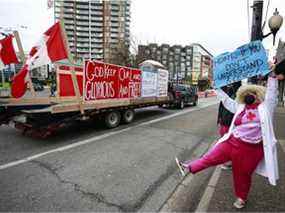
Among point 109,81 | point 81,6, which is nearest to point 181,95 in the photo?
point 109,81

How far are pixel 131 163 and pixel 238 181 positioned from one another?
228cm

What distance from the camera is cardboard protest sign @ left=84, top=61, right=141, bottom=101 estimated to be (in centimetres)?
649

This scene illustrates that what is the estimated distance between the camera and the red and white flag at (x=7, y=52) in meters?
6.63

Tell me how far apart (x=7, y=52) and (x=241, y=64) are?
271 inches

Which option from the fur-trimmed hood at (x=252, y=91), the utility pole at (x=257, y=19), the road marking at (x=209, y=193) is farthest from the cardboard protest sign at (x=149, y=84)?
the fur-trimmed hood at (x=252, y=91)

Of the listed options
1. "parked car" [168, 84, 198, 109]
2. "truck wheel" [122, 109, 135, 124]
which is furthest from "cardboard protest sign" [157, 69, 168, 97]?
"truck wheel" [122, 109, 135, 124]

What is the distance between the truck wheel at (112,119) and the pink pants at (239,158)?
16.1 ft

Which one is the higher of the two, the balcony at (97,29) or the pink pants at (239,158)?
the balcony at (97,29)

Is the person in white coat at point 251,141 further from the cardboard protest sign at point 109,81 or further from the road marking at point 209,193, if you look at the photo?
the cardboard protest sign at point 109,81

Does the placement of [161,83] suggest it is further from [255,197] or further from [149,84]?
[255,197]

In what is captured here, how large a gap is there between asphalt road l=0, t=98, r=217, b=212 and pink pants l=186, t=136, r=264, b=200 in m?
0.97

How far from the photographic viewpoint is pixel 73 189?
3.30 metres

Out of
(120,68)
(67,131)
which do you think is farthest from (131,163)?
(120,68)

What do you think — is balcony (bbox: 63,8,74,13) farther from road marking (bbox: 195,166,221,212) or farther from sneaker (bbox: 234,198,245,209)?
sneaker (bbox: 234,198,245,209)
